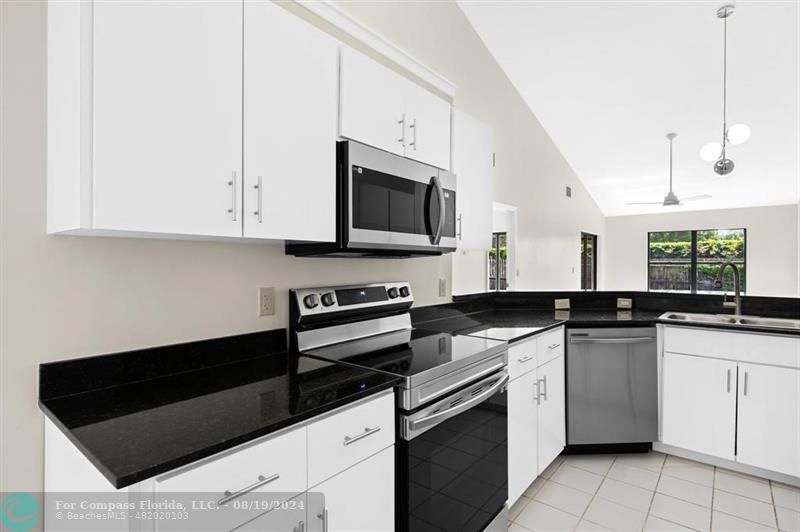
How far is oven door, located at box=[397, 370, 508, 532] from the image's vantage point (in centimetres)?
146

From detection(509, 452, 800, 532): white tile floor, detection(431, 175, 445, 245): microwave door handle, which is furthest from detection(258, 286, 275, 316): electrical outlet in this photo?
detection(509, 452, 800, 532): white tile floor

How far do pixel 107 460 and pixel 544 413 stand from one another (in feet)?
7.39

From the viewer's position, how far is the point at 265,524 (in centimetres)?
104

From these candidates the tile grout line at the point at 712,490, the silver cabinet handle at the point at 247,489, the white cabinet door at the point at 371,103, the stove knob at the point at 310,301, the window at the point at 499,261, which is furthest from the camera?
the window at the point at 499,261

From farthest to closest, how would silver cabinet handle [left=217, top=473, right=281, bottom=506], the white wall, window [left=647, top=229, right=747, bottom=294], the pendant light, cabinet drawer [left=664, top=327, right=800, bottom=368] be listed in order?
window [left=647, top=229, right=747, bottom=294]
the white wall
the pendant light
cabinet drawer [left=664, top=327, right=800, bottom=368]
silver cabinet handle [left=217, top=473, right=281, bottom=506]

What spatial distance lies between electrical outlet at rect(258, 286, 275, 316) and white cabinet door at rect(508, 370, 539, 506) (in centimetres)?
123

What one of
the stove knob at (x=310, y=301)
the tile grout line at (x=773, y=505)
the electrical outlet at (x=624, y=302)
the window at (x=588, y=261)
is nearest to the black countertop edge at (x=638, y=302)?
the electrical outlet at (x=624, y=302)

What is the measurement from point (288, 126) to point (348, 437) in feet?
3.44

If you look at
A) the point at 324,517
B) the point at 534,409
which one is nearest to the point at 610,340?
the point at 534,409

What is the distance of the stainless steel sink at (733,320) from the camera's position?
2.57 m

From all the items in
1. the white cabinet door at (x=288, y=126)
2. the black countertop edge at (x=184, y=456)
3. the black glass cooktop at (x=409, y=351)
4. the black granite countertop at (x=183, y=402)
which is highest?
the white cabinet door at (x=288, y=126)

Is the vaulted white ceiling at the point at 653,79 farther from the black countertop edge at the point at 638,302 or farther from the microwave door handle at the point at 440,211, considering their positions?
the black countertop edge at the point at 638,302

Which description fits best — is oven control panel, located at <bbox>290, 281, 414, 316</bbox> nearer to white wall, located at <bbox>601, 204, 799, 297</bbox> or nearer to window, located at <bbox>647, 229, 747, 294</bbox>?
white wall, located at <bbox>601, 204, 799, 297</bbox>

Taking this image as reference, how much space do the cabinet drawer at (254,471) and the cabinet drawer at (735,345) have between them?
264 cm
